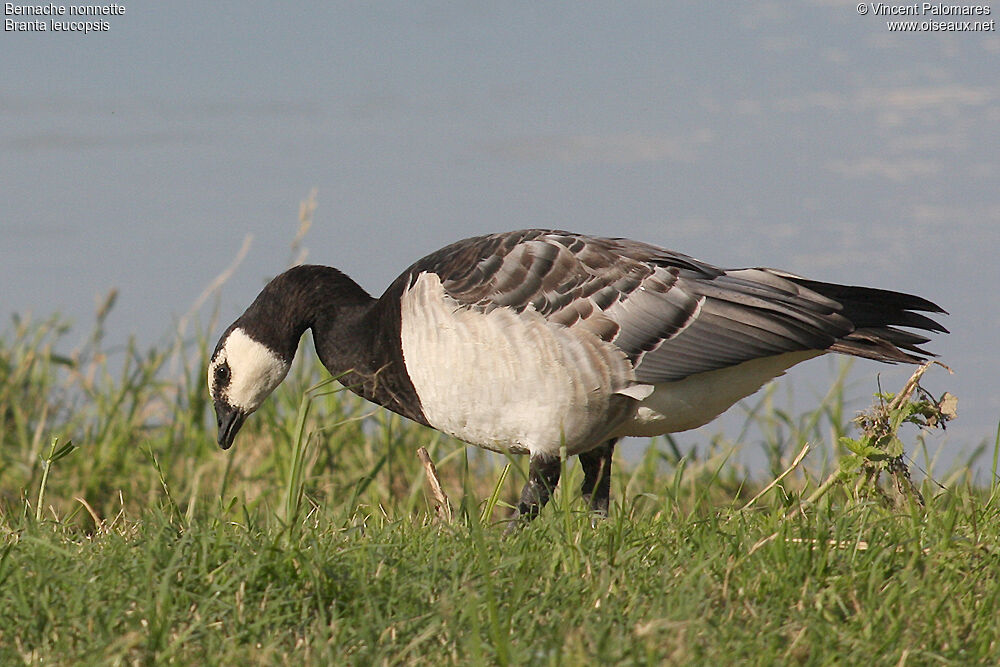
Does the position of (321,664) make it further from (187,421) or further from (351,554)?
(187,421)

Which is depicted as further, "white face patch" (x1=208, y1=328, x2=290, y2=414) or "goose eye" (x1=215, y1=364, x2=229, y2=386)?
"goose eye" (x1=215, y1=364, x2=229, y2=386)

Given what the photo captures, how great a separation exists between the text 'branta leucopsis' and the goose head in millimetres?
766

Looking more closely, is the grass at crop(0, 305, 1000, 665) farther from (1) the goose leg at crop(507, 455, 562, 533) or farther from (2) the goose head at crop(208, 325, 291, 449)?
(2) the goose head at crop(208, 325, 291, 449)

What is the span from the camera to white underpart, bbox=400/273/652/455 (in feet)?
18.2

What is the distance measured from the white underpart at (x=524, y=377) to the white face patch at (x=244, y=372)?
1.41m

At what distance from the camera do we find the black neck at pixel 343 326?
6.20 metres

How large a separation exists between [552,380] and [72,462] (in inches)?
198

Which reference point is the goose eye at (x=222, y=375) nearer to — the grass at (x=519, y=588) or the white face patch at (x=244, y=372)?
the white face patch at (x=244, y=372)

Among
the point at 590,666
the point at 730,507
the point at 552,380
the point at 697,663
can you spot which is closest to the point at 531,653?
the point at 590,666

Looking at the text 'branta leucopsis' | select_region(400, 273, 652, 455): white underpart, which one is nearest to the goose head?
the text 'branta leucopsis'

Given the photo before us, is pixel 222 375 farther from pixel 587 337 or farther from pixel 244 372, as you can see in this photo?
pixel 587 337

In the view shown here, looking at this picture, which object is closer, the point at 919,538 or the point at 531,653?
the point at 531,653

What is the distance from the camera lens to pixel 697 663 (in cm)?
324

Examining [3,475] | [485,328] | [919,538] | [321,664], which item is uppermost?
[485,328]
